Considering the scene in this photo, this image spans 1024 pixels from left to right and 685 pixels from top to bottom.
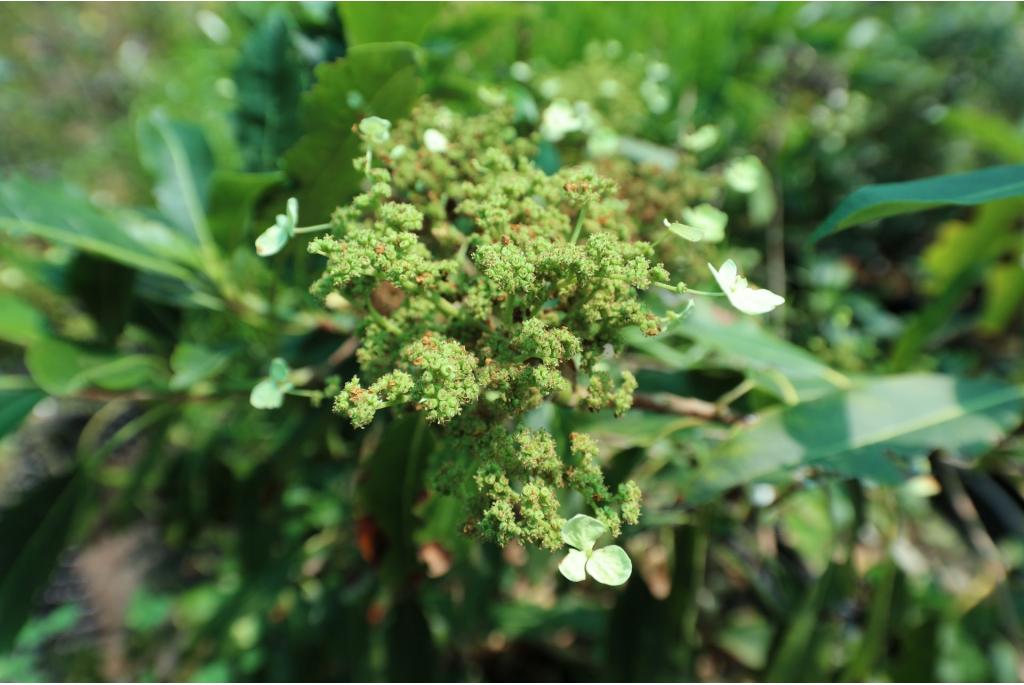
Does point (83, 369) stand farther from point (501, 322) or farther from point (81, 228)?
point (501, 322)

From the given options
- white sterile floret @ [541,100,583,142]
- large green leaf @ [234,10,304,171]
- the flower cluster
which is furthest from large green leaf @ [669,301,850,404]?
large green leaf @ [234,10,304,171]

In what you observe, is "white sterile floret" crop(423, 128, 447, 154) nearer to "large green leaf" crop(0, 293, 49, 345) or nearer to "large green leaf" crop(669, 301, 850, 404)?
"large green leaf" crop(669, 301, 850, 404)

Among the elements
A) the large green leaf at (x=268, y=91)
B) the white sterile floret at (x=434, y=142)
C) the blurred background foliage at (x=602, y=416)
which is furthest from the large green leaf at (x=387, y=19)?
the white sterile floret at (x=434, y=142)

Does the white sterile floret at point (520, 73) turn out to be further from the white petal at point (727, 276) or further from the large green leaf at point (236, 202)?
the white petal at point (727, 276)

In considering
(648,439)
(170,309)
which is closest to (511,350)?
(648,439)

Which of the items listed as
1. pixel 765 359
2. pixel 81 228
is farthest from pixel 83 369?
pixel 765 359

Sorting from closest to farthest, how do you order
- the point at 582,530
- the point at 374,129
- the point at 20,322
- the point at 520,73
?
the point at 582,530, the point at 374,129, the point at 20,322, the point at 520,73

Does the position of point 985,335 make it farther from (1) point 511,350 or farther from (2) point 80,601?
(2) point 80,601
